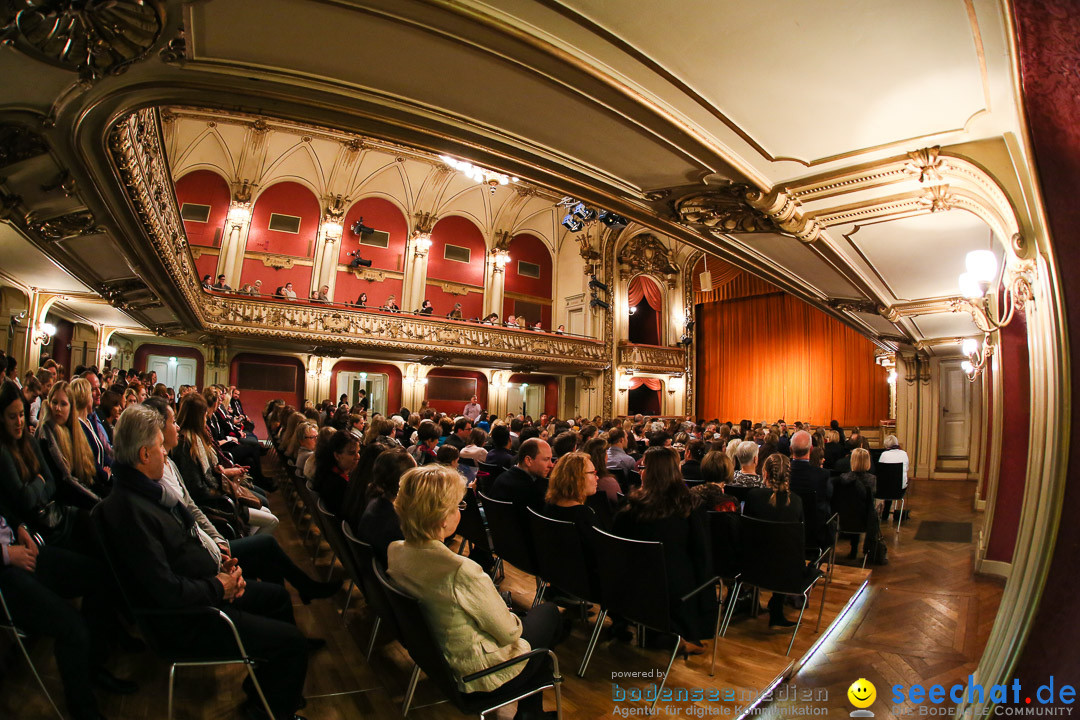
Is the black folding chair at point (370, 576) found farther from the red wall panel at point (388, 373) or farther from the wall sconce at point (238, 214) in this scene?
the wall sconce at point (238, 214)

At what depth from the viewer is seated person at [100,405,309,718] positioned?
1879 millimetres

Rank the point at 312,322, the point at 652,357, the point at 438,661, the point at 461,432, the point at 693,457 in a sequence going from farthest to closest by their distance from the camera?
the point at 652,357, the point at 312,322, the point at 461,432, the point at 693,457, the point at 438,661

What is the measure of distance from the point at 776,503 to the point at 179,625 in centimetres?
307

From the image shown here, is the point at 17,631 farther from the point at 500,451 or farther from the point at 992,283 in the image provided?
the point at 992,283

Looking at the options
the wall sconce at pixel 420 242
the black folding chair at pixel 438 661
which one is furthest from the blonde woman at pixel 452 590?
the wall sconce at pixel 420 242

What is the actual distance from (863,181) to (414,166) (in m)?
13.6

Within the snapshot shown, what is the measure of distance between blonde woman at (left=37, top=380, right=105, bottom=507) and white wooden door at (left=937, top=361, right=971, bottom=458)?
1410cm

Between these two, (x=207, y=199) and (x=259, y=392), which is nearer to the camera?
(x=259, y=392)

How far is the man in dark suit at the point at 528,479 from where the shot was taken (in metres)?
3.54

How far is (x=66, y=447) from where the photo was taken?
2891 millimetres

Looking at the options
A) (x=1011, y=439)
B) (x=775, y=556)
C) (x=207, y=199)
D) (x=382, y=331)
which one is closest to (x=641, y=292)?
(x=382, y=331)

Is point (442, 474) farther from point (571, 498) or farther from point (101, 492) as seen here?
point (101, 492)

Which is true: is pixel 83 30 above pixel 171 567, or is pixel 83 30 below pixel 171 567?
above

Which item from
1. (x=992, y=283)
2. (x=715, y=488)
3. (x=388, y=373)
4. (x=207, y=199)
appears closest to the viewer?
(x=715, y=488)
